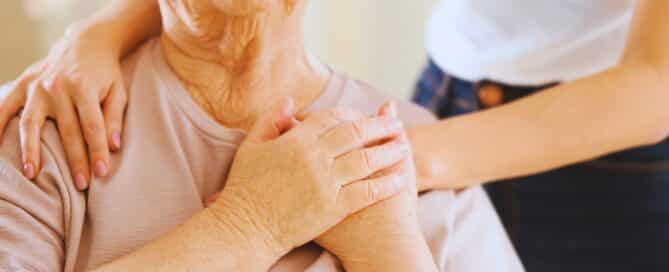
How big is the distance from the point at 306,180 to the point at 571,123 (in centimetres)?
52

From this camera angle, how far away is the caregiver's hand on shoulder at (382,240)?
3.33ft

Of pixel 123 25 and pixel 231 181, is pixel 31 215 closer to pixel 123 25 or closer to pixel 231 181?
pixel 231 181

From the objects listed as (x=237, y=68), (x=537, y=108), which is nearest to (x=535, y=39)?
(x=537, y=108)

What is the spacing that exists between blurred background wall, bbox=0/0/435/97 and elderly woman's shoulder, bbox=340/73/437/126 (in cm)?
120

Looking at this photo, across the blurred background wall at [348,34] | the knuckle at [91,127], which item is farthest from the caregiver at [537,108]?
the blurred background wall at [348,34]

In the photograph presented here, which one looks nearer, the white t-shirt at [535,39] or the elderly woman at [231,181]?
the elderly woman at [231,181]

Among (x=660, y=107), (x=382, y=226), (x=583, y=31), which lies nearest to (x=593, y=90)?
(x=660, y=107)

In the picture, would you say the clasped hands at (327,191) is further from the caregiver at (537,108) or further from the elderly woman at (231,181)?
the caregiver at (537,108)

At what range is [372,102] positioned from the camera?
1265 mm

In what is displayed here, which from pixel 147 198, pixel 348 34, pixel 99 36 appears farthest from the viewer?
pixel 348 34

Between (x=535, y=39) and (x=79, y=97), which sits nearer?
(x=79, y=97)

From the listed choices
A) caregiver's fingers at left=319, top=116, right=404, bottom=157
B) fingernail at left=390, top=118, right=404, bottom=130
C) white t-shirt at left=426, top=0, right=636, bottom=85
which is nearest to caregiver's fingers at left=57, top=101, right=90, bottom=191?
caregiver's fingers at left=319, top=116, right=404, bottom=157

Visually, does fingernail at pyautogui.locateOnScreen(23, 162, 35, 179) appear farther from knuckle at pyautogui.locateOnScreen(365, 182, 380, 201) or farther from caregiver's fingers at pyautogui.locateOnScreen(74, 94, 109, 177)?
knuckle at pyautogui.locateOnScreen(365, 182, 380, 201)

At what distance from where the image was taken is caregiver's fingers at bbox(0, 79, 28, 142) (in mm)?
1045
